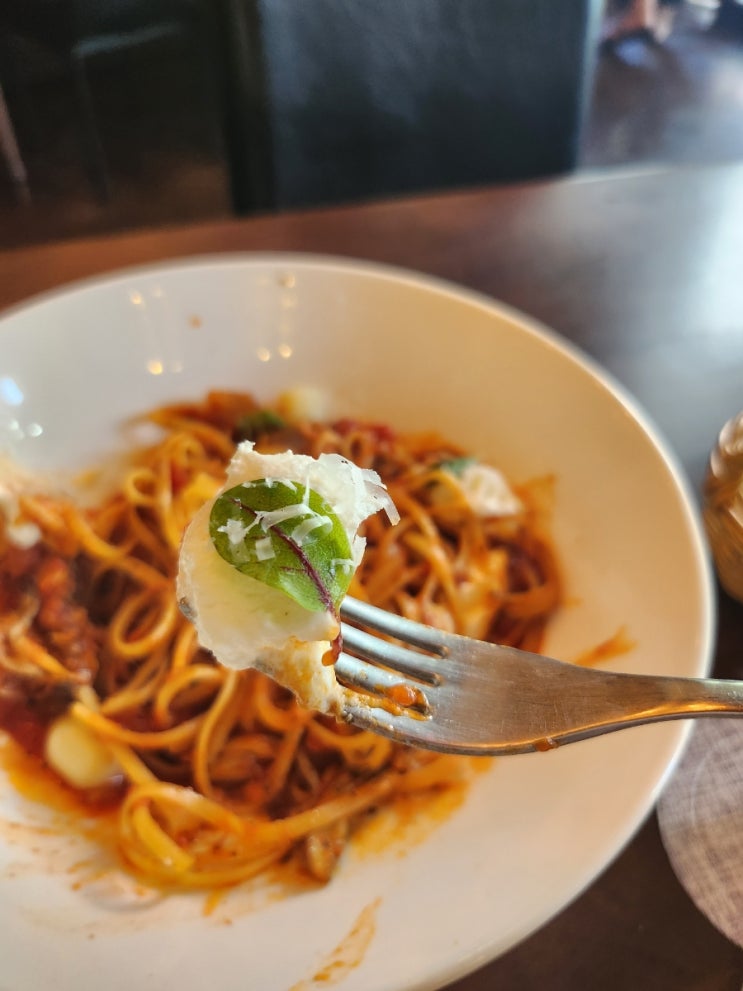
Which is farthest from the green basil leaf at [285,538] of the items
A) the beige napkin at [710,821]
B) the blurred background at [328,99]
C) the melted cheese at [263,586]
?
the blurred background at [328,99]

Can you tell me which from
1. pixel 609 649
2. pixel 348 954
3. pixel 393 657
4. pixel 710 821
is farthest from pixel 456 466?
pixel 348 954

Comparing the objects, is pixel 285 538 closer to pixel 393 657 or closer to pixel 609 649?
pixel 393 657

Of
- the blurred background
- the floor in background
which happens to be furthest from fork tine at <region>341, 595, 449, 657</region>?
the floor in background

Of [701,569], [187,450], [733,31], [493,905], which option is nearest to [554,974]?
[493,905]

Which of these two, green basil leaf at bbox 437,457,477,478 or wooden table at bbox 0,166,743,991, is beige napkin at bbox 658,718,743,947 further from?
green basil leaf at bbox 437,457,477,478

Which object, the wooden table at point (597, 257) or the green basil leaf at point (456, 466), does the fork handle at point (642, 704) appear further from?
the green basil leaf at point (456, 466)

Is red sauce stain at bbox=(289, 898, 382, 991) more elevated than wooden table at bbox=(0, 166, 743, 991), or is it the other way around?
wooden table at bbox=(0, 166, 743, 991)

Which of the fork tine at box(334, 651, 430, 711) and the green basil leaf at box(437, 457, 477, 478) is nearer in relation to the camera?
the fork tine at box(334, 651, 430, 711)
